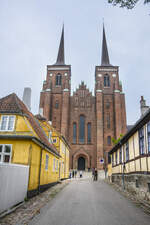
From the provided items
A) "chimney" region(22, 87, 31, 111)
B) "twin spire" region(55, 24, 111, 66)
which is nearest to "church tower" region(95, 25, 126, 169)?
"twin spire" region(55, 24, 111, 66)

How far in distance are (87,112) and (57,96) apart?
7.77 m

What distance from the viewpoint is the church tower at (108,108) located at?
39575 mm

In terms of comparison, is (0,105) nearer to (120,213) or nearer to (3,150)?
(3,150)

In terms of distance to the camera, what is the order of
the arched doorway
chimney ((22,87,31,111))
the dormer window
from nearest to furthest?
chimney ((22,87,31,111))
the arched doorway
the dormer window

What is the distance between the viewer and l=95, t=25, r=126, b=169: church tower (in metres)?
39.6

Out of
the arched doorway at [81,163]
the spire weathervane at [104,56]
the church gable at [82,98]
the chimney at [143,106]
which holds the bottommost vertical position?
the arched doorway at [81,163]

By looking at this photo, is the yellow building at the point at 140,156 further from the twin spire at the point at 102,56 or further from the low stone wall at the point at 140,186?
the twin spire at the point at 102,56

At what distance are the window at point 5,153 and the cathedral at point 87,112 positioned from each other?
29.3 metres

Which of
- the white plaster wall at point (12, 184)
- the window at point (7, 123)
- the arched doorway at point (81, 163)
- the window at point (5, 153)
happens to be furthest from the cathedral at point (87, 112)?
the white plaster wall at point (12, 184)

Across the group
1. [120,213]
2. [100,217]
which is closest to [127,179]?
[120,213]

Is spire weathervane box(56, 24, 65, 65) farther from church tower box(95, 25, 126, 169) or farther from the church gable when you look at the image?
the church gable

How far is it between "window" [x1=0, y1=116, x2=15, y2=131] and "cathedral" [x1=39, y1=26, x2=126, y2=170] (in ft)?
93.1

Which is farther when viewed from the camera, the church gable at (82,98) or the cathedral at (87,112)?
the church gable at (82,98)

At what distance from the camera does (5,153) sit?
33.4 feet
